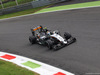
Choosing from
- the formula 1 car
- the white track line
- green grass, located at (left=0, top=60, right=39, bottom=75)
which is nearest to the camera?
the white track line

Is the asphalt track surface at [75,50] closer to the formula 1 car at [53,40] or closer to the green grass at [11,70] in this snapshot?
the formula 1 car at [53,40]

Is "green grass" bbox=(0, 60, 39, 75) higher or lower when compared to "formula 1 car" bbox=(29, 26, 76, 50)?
lower

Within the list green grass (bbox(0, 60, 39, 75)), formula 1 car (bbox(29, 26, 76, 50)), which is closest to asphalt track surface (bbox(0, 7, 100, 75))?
formula 1 car (bbox(29, 26, 76, 50))

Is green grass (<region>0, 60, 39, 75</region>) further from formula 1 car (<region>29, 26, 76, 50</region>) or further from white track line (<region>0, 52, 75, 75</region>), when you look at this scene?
formula 1 car (<region>29, 26, 76, 50</region>)

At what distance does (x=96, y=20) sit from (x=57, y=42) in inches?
200

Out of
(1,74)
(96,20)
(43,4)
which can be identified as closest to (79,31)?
(96,20)

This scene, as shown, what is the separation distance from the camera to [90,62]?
25.1 ft

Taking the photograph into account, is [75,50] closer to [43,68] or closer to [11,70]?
[43,68]

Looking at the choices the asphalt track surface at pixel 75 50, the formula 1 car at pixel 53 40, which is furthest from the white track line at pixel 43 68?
the formula 1 car at pixel 53 40

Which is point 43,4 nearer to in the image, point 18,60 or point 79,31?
point 79,31

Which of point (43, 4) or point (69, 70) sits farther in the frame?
point (43, 4)

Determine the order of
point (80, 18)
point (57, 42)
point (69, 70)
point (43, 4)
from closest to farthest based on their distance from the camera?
point (69, 70) < point (57, 42) < point (80, 18) < point (43, 4)

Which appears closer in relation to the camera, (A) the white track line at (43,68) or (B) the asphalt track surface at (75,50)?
(A) the white track line at (43,68)

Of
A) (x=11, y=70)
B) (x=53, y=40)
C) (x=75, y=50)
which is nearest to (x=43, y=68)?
(x=11, y=70)
